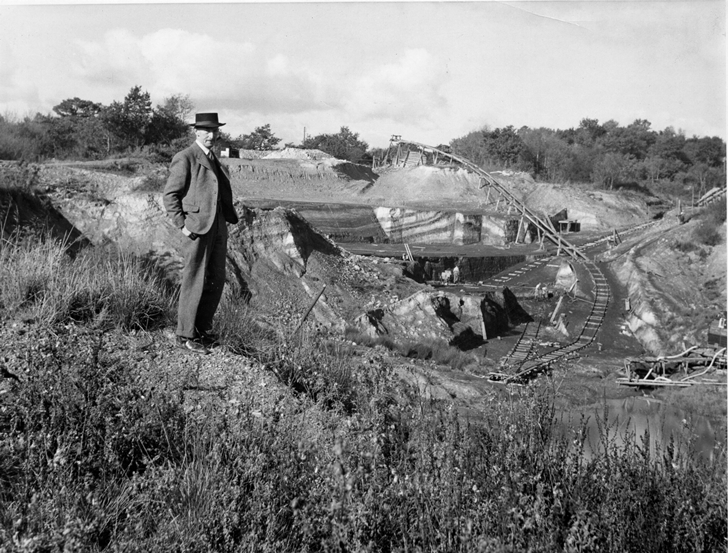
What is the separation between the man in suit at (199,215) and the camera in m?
5.38

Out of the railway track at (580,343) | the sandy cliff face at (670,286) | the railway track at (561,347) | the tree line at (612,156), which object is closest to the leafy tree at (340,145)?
the tree line at (612,156)

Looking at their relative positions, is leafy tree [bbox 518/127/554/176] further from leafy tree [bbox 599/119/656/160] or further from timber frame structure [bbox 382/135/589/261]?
timber frame structure [bbox 382/135/589/261]

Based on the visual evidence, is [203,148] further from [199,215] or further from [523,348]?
[523,348]

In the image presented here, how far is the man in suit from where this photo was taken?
5375 mm

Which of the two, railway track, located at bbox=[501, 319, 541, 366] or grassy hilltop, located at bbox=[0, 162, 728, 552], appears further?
railway track, located at bbox=[501, 319, 541, 366]

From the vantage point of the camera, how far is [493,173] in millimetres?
53844

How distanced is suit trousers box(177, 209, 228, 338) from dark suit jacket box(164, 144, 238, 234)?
0.36 feet

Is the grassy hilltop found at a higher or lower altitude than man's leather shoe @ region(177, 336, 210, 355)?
higher

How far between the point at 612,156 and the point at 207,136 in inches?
2551

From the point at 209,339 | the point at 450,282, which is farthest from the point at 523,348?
the point at 209,339

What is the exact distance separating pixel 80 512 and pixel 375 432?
51.9 inches

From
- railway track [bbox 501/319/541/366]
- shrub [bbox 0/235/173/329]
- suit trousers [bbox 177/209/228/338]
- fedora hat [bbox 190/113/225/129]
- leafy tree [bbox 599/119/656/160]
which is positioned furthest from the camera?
leafy tree [bbox 599/119/656/160]

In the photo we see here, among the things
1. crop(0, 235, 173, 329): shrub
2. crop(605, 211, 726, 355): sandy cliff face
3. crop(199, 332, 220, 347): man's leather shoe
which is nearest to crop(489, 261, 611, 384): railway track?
crop(605, 211, 726, 355): sandy cliff face

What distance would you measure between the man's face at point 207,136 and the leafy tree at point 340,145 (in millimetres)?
55652
